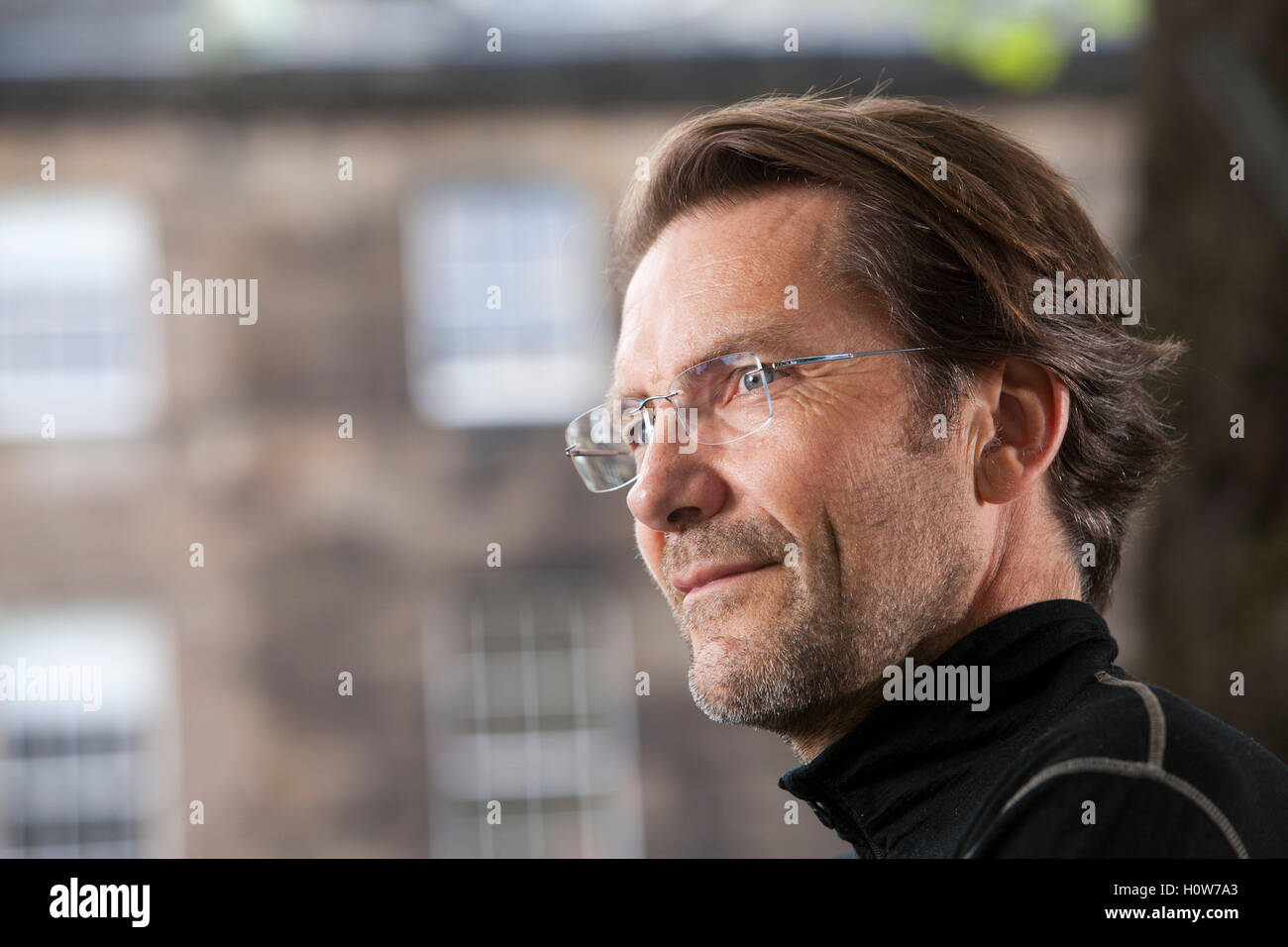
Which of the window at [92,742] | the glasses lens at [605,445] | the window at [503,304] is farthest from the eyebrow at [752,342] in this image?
the window at [92,742]

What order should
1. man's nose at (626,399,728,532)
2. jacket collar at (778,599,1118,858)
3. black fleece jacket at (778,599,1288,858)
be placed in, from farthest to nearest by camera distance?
man's nose at (626,399,728,532) < jacket collar at (778,599,1118,858) < black fleece jacket at (778,599,1288,858)

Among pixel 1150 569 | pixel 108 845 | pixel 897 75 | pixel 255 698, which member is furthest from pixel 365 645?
pixel 1150 569

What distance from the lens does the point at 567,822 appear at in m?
11.2

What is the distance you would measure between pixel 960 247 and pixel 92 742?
433 inches

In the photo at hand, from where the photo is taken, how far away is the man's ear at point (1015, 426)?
180 cm

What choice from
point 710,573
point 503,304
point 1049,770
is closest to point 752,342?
point 710,573

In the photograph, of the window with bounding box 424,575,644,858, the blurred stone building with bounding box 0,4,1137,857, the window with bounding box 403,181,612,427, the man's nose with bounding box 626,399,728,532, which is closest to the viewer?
the man's nose with bounding box 626,399,728,532

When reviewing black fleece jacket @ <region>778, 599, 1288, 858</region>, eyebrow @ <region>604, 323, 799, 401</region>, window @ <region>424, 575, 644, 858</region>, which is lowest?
window @ <region>424, 575, 644, 858</region>

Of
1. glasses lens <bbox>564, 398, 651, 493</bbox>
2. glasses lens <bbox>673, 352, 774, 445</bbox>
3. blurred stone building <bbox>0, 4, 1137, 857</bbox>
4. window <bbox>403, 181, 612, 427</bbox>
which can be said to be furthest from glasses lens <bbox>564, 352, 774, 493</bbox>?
window <bbox>403, 181, 612, 427</bbox>

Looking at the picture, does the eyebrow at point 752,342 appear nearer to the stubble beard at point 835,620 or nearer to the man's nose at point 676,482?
the man's nose at point 676,482

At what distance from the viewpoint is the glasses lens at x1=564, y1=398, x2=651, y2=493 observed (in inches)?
82.0

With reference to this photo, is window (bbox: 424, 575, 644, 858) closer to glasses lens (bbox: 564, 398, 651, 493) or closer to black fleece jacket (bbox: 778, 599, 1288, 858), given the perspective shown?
glasses lens (bbox: 564, 398, 651, 493)

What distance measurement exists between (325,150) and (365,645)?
14.3 ft
